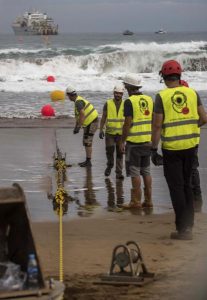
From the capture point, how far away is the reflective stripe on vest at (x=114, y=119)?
1240 centimetres

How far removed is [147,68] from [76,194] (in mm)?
41698

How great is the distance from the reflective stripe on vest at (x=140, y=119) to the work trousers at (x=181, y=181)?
176 centimetres

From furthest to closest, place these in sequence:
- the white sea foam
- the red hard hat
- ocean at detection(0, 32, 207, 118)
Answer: the white sea foam → ocean at detection(0, 32, 207, 118) → the red hard hat

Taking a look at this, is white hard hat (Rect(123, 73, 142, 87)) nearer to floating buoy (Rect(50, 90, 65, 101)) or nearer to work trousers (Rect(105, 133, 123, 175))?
work trousers (Rect(105, 133, 123, 175))

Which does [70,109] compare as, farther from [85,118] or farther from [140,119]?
[140,119]

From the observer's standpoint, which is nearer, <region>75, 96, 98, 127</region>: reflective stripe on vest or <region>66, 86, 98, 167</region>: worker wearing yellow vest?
<region>66, 86, 98, 167</region>: worker wearing yellow vest

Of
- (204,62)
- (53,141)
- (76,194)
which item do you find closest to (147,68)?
(204,62)

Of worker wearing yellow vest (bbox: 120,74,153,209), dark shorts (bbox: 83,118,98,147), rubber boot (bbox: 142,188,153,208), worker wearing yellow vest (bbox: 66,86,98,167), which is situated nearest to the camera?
worker wearing yellow vest (bbox: 120,74,153,209)

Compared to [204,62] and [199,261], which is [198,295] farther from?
[204,62]

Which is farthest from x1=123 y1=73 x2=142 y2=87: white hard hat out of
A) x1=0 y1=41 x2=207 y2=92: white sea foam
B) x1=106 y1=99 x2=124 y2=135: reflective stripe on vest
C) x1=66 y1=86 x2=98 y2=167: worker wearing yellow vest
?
x1=0 y1=41 x2=207 y2=92: white sea foam

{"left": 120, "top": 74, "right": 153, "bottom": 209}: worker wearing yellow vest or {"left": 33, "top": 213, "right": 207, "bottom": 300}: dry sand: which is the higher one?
{"left": 120, "top": 74, "right": 153, "bottom": 209}: worker wearing yellow vest

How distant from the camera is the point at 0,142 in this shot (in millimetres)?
16375

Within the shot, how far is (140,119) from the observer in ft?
32.2

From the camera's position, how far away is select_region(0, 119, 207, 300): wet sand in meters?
6.19
